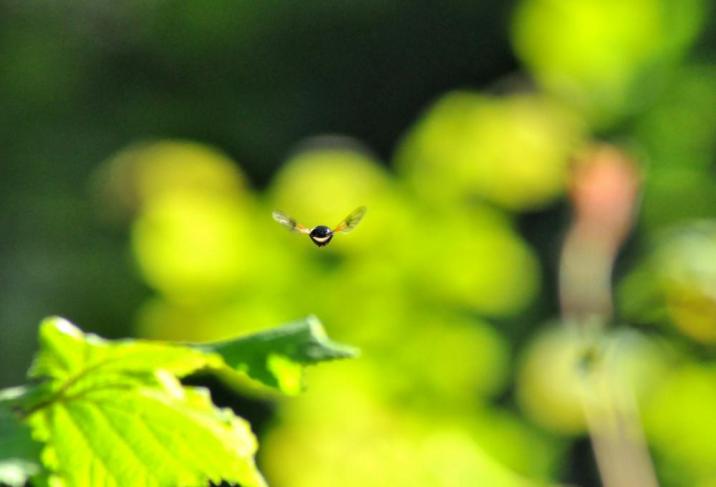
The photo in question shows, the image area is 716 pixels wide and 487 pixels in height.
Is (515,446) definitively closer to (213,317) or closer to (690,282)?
(213,317)

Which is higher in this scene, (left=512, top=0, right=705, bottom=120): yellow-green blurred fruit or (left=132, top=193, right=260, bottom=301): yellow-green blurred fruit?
(left=512, top=0, right=705, bottom=120): yellow-green blurred fruit

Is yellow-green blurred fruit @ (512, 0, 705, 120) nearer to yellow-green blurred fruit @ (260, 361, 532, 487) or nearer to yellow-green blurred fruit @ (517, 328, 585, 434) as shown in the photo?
yellow-green blurred fruit @ (517, 328, 585, 434)

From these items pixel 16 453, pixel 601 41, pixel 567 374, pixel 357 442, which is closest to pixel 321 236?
pixel 16 453

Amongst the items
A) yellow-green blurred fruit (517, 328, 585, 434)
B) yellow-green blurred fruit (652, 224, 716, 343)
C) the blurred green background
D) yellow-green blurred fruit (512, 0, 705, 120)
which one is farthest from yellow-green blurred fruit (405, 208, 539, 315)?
yellow-green blurred fruit (652, 224, 716, 343)

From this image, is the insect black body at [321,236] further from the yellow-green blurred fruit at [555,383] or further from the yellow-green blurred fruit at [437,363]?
the yellow-green blurred fruit at [555,383]

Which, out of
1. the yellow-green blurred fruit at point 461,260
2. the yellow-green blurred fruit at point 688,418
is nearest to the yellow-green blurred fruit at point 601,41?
the yellow-green blurred fruit at point 461,260

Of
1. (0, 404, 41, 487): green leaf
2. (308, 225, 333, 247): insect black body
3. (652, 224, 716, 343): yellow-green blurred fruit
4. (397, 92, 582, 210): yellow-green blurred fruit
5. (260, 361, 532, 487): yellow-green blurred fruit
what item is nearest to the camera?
(0, 404, 41, 487): green leaf
